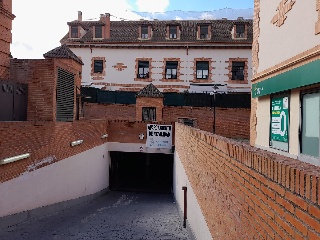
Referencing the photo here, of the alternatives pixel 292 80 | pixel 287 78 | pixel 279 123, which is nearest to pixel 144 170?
pixel 279 123

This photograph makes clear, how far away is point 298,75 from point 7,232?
10258 millimetres

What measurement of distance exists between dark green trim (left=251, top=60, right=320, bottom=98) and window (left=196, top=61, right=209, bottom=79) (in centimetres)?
1733

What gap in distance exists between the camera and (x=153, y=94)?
24547 mm

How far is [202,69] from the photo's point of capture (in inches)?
1176

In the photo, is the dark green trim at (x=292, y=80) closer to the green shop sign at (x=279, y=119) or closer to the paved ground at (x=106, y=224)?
the green shop sign at (x=279, y=119)

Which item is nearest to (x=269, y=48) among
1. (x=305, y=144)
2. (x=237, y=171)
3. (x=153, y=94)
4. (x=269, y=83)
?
(x=269, y=83)

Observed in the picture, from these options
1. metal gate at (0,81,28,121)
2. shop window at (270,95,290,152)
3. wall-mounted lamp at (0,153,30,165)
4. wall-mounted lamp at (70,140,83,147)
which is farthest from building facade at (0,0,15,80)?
shop window at (270,95,290,152)

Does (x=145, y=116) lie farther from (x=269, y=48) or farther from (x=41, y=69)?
(x=269, y=48)

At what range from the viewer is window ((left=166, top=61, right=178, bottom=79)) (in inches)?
1192

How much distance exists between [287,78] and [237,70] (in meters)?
20.2

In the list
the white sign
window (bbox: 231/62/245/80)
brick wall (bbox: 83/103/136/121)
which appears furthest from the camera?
window (bbox: 231/62/245/80)

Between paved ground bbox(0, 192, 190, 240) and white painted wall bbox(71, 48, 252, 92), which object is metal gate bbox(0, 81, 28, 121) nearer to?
paved ground bbox(0, 192, 190, 240)

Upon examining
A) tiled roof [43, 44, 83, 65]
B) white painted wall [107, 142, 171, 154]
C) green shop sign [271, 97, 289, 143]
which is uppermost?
tiled roof [43, 44, 83, 65]

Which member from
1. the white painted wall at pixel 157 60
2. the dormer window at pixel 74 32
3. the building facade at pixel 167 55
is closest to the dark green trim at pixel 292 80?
the building facade at pixel 167 55
